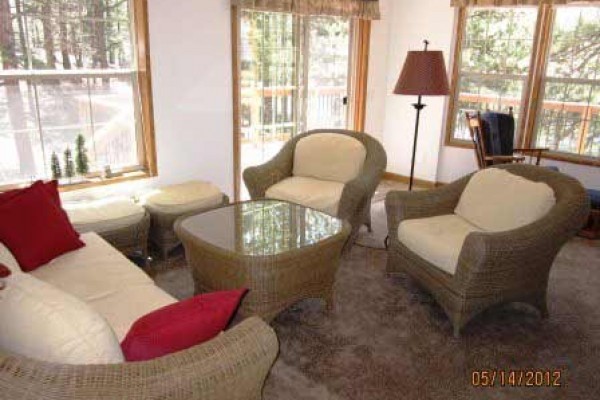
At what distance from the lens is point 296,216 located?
2.97 meters

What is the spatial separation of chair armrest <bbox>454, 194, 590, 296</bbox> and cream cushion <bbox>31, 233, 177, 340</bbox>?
144 centimetres

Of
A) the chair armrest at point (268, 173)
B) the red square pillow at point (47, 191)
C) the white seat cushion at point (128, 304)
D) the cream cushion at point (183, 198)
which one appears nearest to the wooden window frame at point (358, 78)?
the chair armrest at point (268, 173)

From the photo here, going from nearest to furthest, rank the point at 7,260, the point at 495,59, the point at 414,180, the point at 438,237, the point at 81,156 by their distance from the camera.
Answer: the point at 7,260 → the point at 438,237 → the point at 81,156 → the point at 495,59 → the point at 414,180

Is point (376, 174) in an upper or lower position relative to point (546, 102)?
lower

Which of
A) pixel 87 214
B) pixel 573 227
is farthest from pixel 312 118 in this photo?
pixel 573 227

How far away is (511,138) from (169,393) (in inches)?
166

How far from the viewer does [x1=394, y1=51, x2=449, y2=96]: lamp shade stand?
341 centimetres

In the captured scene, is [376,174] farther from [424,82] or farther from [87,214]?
[87,214]

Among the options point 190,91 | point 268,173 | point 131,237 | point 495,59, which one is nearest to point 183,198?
point 131,237

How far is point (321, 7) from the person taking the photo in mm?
4512

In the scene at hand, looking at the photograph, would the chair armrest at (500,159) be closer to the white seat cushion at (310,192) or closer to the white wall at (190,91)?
the white seat cushion at (310,192)

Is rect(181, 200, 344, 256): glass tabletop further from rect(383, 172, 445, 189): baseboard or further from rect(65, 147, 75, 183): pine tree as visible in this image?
rect(383, 172, 445, 189): baseboard

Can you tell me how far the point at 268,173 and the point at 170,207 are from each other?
0.85 meters

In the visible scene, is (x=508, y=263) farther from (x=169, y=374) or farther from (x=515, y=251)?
(x=169, y=374)
